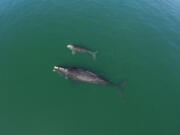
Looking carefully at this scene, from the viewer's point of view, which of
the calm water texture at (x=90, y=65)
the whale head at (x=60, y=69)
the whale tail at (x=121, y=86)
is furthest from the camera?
the whale head at (x=60, y=69)

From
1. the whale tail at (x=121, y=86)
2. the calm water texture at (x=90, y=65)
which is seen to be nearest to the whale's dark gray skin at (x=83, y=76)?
the whale tail at (x=121, y=86)

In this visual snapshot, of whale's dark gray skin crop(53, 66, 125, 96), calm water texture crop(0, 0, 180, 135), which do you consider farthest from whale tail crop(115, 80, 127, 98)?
calm water texture crop(0, 0, 180, 135)

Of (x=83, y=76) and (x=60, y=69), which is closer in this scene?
(x=83, y=76)

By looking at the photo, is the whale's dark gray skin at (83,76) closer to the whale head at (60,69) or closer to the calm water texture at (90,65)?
the whale head at (60,69)

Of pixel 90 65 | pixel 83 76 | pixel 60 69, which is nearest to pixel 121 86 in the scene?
pixel 83 76

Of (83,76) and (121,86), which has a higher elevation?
(121,86)

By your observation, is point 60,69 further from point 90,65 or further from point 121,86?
point 121,86
